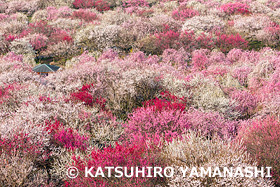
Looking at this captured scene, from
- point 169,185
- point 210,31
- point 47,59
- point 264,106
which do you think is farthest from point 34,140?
point 210,31

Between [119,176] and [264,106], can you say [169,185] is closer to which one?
[119,176]

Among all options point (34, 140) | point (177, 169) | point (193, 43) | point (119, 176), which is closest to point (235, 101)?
point (177, 169)

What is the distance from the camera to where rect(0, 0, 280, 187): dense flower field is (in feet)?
13.0

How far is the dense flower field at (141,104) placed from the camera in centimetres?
398

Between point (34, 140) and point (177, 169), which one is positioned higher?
point (177, 169)

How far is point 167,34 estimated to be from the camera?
15.5 metres

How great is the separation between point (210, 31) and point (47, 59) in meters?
11.9

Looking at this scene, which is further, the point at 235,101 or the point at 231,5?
the point at 231,5

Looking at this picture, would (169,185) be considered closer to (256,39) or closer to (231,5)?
(256,39)

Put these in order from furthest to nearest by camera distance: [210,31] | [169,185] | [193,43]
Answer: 1. [210,31]
2. [193,43]
3. [169,185]

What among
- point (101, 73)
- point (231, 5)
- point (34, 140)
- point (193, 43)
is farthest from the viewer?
point (231, 5)

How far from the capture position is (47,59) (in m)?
15.6

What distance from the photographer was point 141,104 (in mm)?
8148

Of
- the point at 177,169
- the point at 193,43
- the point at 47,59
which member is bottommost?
the point at 47,59
